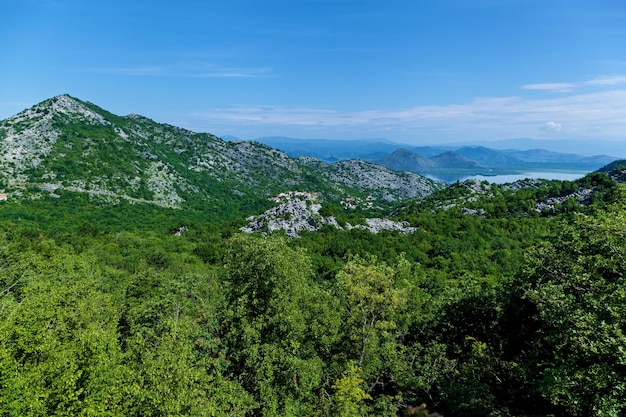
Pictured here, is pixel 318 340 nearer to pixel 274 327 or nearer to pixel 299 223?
pixel 274 327

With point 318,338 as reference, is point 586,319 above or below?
above

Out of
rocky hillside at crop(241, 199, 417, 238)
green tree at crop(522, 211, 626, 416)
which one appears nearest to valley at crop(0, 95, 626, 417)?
green tree at crop(522, 211, 626, 416)

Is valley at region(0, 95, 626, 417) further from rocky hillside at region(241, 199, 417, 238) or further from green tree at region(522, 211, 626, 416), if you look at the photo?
rocky hillside at region(241, 199, 417, 238)

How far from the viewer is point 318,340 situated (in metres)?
29.1

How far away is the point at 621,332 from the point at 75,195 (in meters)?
190

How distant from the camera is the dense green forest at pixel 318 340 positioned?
17.2 metres

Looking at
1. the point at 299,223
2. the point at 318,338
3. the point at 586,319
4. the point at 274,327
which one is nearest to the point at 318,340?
the point at 318,338

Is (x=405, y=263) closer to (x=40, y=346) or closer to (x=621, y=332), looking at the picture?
(x=621, y=332)

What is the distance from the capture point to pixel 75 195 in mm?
160750

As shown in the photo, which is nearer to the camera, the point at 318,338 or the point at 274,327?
the point at 274,327

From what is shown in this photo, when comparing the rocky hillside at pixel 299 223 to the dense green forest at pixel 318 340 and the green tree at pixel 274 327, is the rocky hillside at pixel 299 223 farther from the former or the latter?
the green tree at pixel 274 327

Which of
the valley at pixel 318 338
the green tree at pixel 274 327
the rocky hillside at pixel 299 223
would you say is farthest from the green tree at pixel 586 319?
the rocky hillside at pixel 299 223

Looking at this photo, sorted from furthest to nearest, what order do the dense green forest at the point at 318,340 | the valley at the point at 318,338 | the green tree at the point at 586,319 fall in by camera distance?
the valley at the point at 318,338 < the dense green forest at the point at 318,340 < the green tree at the point at 586,319

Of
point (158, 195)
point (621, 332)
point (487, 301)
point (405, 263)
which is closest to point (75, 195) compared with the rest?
point (158, 195)
